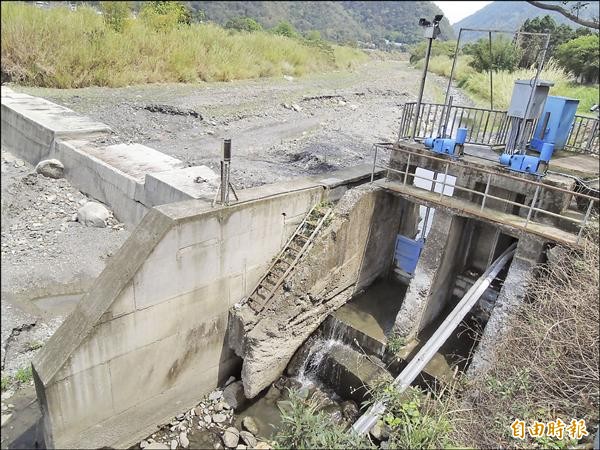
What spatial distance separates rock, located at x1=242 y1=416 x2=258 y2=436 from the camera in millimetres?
7934

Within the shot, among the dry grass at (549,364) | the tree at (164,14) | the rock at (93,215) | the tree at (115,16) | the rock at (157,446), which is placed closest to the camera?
the dry grass at (549,364)

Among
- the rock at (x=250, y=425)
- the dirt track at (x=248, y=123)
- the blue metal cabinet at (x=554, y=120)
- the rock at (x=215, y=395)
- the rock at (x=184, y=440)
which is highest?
the blue metal cabinet at (x=554, y=120)

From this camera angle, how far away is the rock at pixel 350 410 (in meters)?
8.18

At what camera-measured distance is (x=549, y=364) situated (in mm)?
6555

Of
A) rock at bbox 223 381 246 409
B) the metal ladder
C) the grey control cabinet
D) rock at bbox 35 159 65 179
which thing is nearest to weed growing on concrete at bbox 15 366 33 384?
rock at bbox 223 381 246 409

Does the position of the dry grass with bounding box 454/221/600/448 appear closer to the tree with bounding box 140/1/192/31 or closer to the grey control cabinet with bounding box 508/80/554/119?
the grey control cabinet with bounding box 508/80/554/119

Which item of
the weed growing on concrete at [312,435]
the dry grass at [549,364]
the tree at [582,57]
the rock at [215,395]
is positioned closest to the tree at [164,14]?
the rock at [215,395]

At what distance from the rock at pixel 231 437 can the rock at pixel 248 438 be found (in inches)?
3.5

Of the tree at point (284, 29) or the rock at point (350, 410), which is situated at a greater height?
the tree at point (284, 29)

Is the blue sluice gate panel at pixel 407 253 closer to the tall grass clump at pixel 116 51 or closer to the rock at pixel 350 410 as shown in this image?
the rock at pixel 350 410

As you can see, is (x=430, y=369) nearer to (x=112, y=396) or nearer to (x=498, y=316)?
(x=498, y=316)

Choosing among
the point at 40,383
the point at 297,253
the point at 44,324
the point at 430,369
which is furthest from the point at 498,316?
the point at 44,324

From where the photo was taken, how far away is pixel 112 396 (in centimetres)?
697

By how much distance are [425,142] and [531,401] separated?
18.7ft
